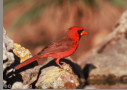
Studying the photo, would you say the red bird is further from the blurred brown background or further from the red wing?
the blurred brown background

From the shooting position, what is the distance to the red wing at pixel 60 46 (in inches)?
99.1

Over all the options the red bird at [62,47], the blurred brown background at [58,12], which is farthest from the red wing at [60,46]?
the blurred brown background at [58,12]

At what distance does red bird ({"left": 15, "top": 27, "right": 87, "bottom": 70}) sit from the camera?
251 centimetres

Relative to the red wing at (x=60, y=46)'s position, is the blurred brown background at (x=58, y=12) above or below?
above

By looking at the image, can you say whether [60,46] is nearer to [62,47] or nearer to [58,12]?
[62,47]

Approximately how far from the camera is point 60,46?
2.60 m

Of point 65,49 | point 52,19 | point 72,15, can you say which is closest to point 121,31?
point 72,15

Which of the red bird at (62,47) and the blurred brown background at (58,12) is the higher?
the blurred brown background at (58,12)

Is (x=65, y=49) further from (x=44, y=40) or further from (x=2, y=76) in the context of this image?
(x=44, y=40)

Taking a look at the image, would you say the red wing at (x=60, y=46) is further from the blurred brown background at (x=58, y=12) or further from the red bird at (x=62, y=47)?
the blurred brown background at (x=58, y=12)

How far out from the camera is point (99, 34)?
5.25 metres

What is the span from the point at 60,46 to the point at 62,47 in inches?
1.1

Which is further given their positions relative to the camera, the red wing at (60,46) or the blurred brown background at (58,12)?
the blurred brown background at (58,12)

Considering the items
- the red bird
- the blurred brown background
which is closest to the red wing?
the red bird
